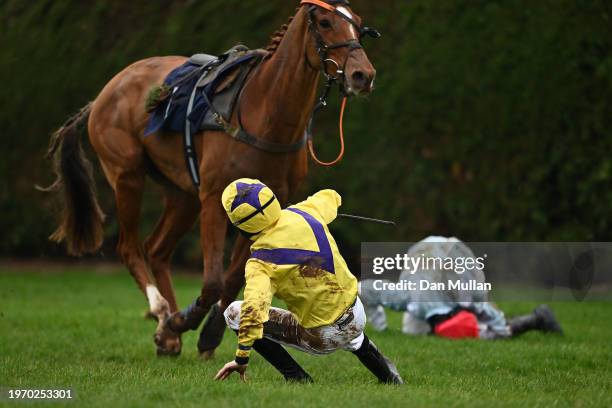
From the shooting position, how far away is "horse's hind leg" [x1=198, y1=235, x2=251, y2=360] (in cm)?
651

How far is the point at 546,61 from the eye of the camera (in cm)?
984

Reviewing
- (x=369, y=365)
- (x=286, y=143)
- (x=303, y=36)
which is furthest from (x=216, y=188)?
(x=369, y=365)

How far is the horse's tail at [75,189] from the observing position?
313 inches

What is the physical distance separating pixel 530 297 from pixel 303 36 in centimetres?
338

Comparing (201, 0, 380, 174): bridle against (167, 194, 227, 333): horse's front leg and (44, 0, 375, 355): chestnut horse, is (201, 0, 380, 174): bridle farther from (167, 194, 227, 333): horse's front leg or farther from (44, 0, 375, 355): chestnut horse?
(167, 194, 227, 333): horse's front leg

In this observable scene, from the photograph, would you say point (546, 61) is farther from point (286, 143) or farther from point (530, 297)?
point (286, 143)

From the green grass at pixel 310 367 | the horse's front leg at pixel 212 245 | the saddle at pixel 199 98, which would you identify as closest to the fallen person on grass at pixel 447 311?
the green grass at pixel 310 367

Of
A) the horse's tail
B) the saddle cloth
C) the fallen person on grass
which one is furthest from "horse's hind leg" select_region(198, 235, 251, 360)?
the horse's tail

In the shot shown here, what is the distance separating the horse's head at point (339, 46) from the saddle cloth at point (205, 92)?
25.5 inches

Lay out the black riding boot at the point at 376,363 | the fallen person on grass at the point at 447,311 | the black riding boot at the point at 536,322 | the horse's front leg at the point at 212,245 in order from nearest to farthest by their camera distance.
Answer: the black riding boot at the point at 376,363 → the horse's front leg at the point at 212,245 → the fallen person on grass at the point at 447,311 → the black riding boot at the point at 536,322

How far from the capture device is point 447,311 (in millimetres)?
7828

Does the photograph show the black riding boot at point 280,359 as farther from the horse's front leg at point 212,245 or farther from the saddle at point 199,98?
the saddle at point 199,98

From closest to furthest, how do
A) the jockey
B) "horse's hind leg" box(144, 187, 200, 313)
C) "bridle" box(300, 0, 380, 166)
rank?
the jockey
"bridle" box(300, 0, 380, 166)
"horse's hind leg" box(144, 187, 200, 313)

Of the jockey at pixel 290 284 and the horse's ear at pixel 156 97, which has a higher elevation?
the horse's ear at pixel 156 97
